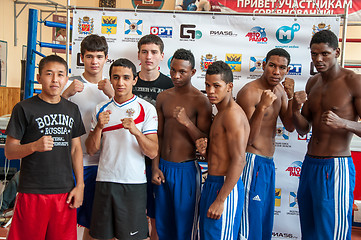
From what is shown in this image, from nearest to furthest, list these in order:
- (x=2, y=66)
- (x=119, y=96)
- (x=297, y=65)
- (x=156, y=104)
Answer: (x=119, y=96)
(x=156, y=104)
(x=297, y=65)
(x=2, y=66)

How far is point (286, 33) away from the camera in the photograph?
327 cm

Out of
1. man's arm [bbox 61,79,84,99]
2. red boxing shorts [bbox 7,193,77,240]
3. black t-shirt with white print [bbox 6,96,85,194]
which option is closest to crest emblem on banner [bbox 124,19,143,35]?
man's arm [bbox 61,79,84,99]

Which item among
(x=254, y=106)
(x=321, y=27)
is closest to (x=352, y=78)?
(x=254, y=106)

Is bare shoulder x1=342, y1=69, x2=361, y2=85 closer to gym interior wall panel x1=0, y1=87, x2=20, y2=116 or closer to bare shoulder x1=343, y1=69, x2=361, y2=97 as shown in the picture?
bare shoulder x1=343, y1=69, x2=361, y2=97

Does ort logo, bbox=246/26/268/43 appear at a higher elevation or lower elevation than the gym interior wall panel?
higher

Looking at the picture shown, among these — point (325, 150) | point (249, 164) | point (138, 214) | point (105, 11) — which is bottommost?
point (138, 214)

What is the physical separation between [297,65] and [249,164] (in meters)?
1.33

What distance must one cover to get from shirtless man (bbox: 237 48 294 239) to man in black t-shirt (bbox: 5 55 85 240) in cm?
131

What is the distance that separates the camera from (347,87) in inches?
92.9

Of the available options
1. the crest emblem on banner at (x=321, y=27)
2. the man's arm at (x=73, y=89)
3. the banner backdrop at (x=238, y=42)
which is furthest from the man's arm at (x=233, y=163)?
the crest emblem on banner at (x=321, y=27)

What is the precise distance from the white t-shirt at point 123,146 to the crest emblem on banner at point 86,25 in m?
1.49

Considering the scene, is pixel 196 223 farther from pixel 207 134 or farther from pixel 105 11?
pixel 105 11

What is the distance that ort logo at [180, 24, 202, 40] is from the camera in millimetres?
3342

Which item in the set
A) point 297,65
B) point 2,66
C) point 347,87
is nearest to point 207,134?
point 347,87
